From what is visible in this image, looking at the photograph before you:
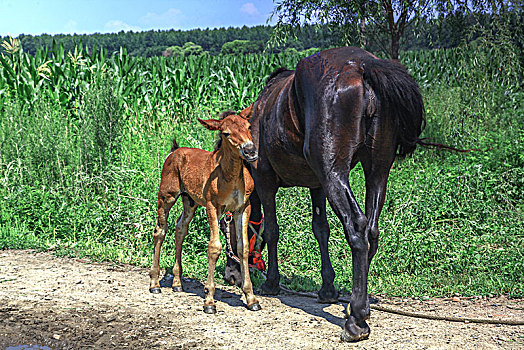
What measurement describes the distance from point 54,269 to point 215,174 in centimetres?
293

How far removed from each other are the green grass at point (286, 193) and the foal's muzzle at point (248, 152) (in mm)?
2249

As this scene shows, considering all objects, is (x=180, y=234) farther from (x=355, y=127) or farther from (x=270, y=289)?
(x=355, y=127)

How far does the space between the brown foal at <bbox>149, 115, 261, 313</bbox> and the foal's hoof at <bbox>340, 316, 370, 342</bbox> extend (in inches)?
46.3

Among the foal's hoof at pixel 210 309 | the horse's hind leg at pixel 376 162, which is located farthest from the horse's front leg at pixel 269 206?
the horse's hind leg at pixel 376 162

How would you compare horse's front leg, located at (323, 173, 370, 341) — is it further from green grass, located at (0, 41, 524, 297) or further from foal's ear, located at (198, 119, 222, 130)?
green grass, located at (0, 41, 524, 297)

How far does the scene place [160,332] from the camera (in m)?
4.66

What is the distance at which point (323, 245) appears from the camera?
18.9 feet

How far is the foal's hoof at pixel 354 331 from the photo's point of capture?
430 centimetres

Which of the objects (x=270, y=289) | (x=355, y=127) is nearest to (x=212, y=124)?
(x=355, y=127)

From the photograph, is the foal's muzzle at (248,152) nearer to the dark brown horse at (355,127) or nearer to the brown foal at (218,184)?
the brown foal at (218,184)

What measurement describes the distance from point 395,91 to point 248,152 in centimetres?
131

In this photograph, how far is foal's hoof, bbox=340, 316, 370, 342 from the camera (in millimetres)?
4296

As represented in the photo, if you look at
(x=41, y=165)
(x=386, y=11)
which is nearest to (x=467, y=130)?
(x=386, y=11)

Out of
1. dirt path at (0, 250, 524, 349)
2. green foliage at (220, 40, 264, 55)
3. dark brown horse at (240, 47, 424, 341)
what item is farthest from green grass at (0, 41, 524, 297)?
green foliage at (220, 40, 264, 55)
